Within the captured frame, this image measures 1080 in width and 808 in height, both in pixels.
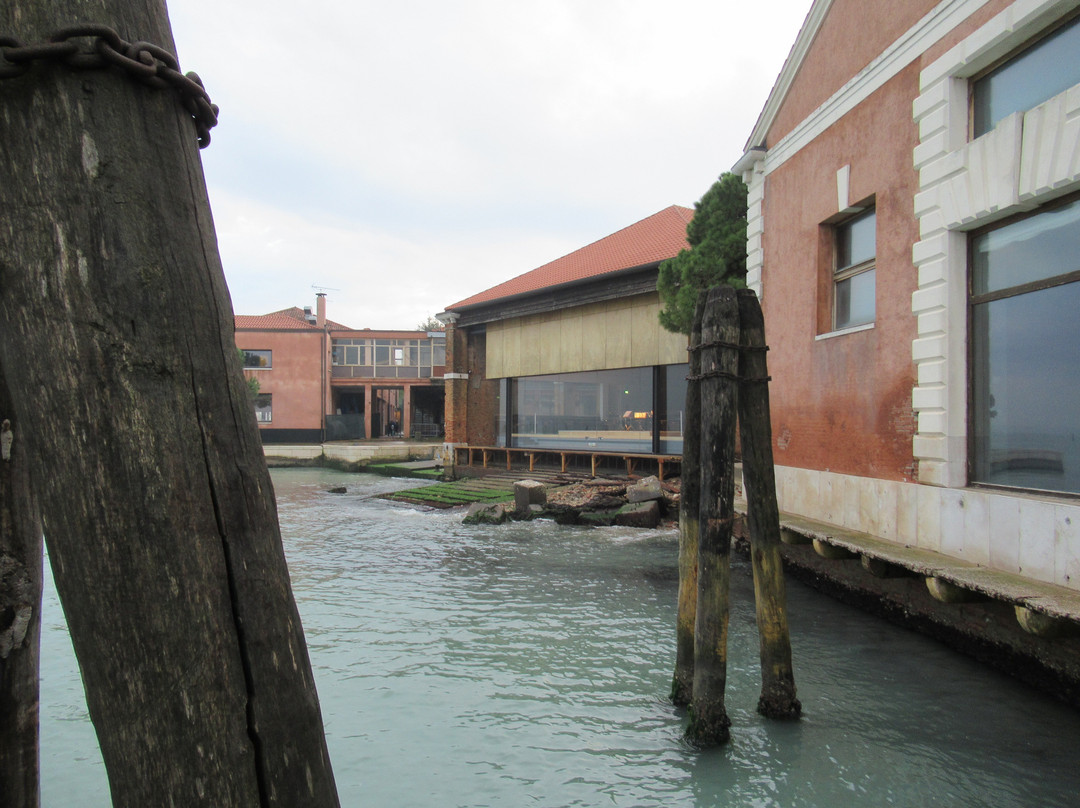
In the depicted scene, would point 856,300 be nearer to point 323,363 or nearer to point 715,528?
point 715,528

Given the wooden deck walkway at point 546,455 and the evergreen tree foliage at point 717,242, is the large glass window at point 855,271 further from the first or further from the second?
the wooden deck walkway at point 546,455

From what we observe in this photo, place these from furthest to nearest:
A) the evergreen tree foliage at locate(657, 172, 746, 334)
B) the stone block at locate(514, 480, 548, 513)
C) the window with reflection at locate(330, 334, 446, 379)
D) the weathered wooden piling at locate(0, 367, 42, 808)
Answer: the window with reflection at locate(330, 334, 446, 379), the stone block at locate(514, 480, 548, 513), the evergreen tree foliage at locate(657, 172, 746, 334), the weathered wooden piling at locate(0, 367, 42, 808)

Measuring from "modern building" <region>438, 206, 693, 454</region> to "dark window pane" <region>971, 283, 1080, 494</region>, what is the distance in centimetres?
934

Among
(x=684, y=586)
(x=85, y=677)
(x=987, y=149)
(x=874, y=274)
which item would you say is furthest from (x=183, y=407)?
(x=874, y=274)

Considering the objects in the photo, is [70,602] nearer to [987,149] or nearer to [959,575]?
[959,575]

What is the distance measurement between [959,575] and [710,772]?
103 inches

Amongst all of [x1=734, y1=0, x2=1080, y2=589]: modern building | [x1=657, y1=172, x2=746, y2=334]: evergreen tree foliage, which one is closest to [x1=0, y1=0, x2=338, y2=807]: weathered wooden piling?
[x1=734, y1=0, x2=1080, y2=589]: modern building

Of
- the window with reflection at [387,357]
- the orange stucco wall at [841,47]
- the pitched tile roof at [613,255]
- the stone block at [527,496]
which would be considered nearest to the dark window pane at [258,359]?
the window with reflection at [387,357]

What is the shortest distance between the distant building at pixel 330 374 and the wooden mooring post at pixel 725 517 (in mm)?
31290

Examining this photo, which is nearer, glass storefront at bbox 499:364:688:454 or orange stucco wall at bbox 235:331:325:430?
glass storefront at bbox 499:364:688:454

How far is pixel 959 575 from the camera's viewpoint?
5367mm

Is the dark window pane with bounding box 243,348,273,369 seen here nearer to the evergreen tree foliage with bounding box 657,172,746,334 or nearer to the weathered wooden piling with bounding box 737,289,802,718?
the evergreen tree foliage with bounding box 657,172,746,334

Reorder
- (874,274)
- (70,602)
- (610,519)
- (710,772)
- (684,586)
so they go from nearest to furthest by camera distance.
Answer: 1. (70,602)
2. (710,772)
3. (684,586)
4. (874,274)
5. (610,519)

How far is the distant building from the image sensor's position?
34.3 metres
